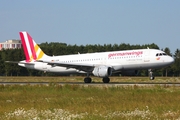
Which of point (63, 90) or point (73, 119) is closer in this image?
point (73, 119)

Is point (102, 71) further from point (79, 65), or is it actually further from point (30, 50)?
point (30, 50)

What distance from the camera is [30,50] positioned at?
66.1 m

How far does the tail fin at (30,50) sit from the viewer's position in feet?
214

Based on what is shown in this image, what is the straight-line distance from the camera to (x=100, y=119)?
17.8 meters

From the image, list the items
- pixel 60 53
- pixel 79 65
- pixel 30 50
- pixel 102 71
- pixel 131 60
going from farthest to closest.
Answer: pixel 60 53 → pixel 30 50 → pixel 79 65 → pixel 131 60 → pixel 102 71

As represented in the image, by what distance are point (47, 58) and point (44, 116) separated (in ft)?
147

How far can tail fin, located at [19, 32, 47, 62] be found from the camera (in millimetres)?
65250

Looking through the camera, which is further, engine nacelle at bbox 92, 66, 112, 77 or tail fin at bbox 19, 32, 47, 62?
tail fin at bbox 19, 32, 47, 62

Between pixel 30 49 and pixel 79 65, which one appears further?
pixel 30 49

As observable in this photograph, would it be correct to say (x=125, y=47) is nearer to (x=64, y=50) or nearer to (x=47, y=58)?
(x=64, y=50)

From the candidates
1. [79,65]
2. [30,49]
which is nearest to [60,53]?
[30,49]

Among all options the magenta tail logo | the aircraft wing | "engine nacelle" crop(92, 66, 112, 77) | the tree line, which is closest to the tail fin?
the magenta tail logo

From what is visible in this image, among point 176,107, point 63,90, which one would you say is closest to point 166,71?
point 63,90

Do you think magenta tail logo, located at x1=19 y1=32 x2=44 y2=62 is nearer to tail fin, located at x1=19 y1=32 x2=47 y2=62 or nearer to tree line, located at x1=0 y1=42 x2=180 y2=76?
tail fin, located at x1=19 y1=32 x2=47 y2=62
